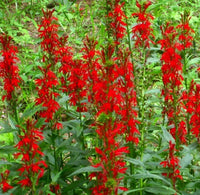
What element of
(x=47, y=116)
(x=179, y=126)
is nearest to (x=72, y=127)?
(x=47, y=116)

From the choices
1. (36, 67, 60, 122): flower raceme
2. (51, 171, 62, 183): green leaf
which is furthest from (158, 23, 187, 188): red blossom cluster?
(36, 67, 60, 122): flower raceme

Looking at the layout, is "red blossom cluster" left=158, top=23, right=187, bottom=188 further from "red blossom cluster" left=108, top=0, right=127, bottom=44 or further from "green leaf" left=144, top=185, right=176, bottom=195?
"red blossom cluster" left=108, top=0, right=127, bottom=44

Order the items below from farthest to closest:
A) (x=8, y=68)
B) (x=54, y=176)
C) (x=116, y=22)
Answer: (x=116, y=22)
(x=8, y=68)
(x=54, y=176)

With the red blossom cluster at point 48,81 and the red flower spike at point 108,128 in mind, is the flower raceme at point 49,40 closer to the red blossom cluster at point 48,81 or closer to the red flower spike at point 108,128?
the red blossom cluster at point 48,81

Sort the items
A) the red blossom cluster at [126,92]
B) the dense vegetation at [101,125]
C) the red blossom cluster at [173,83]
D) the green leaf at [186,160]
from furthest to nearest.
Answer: the green leaf at [186,160] < the red blossom cluster at [173,83] < the red blossom cluster at [126,92] < the dense vegetation at [101,125]

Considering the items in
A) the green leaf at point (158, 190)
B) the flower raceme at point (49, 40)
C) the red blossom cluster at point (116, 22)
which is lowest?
the green leaf at point (158, 190)

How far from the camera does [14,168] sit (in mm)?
2381

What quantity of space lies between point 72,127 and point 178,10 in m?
4.76

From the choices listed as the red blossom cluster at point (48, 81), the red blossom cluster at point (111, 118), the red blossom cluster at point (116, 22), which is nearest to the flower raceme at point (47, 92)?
the red blossom cluster at point (48, 81)

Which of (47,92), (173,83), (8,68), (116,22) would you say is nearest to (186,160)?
(173,83)

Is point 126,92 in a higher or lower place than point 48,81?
lower

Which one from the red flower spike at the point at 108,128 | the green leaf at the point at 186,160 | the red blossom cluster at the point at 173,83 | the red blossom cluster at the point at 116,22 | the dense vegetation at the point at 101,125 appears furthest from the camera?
the red blossom cluster at the point at 116,22

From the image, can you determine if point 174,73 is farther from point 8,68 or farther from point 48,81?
point 8,68

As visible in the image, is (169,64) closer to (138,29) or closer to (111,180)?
(138,29)
